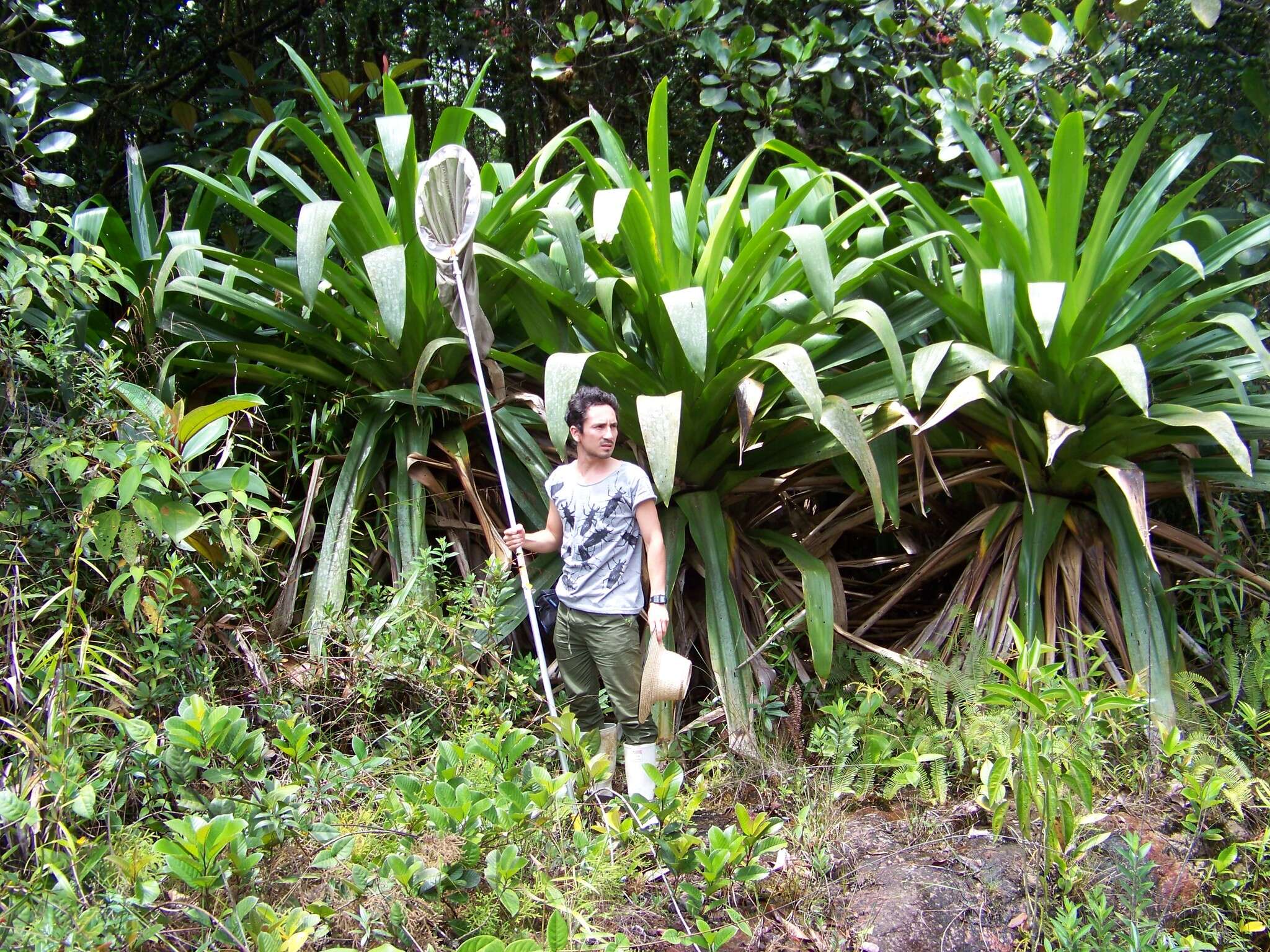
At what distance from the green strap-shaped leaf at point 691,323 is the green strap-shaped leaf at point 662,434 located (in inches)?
5.1

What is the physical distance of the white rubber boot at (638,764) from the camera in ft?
9.71

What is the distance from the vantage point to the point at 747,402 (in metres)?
3.07

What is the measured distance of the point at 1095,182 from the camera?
5.22 m

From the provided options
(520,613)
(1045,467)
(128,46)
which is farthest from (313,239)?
(128,46)

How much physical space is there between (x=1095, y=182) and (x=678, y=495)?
3.17 m

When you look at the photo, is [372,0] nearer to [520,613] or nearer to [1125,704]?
[520,613]

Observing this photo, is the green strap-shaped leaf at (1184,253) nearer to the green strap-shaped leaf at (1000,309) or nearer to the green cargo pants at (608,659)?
the green strap-shaped leaf at (1000,309)

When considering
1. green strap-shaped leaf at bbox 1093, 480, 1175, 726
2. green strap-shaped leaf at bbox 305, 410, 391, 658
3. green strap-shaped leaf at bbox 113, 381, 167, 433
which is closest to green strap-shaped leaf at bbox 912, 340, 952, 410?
green strap-shaped leaf at bbox 1093, 480, 1175, 726

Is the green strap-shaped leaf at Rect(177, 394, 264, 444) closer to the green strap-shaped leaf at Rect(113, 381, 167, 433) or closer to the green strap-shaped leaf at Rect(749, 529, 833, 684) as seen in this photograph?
the green strap-shaped leaf at Rect(113, 381, 167, 433)

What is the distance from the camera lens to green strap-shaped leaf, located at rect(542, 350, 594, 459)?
2.96 meters

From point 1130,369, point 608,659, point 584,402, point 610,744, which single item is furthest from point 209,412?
point 1130,369

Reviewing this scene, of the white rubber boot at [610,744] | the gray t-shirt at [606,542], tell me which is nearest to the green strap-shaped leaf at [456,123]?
the gray t-shirt at [606,542]

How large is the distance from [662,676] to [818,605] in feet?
2.18

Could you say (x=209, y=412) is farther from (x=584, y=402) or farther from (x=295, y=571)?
(x=584, y=402)
